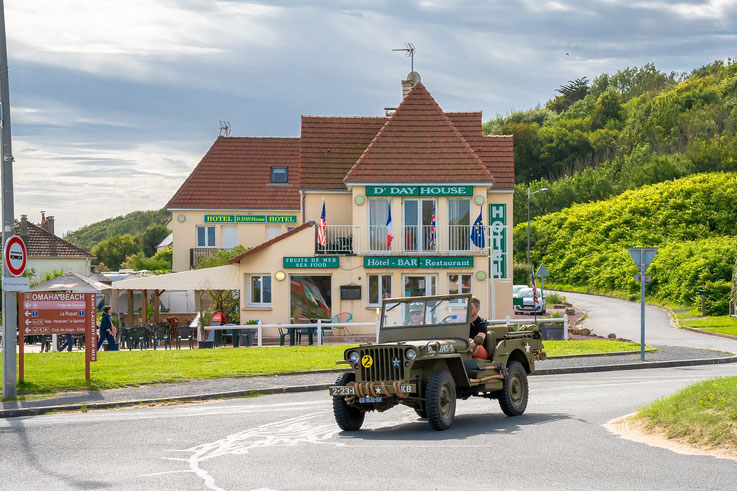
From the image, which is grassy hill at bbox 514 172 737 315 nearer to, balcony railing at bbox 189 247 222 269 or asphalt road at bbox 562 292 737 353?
asphalt road at bbox 562 292 737 353

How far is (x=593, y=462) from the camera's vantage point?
10469mm

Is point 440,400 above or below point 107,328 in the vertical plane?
below

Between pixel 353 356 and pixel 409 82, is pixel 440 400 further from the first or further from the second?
pixel 409 82

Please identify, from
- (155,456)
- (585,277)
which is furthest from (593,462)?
(585,277)

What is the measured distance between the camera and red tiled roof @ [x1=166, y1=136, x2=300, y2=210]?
2004 inches

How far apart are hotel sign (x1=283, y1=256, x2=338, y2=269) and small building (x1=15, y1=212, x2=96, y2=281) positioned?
3547 cm

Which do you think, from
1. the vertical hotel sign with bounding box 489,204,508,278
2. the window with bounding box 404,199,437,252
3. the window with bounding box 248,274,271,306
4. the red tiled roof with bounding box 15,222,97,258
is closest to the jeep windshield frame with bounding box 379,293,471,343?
the window with bounding box 404,199,437,252

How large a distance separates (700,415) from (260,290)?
2783 centimetres

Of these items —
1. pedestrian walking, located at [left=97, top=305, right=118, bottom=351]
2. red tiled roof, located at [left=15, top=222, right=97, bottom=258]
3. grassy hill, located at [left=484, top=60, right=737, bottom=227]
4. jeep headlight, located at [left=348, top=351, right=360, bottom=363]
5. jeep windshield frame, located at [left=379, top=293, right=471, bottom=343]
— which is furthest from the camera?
grassy hill, located at [left=484, top=60, right=737, bottom=227]

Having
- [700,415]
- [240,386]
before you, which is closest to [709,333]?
[240,386]

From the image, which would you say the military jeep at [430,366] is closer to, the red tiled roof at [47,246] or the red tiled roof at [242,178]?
the red tiled roof at [242,178]

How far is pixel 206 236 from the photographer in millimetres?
51188

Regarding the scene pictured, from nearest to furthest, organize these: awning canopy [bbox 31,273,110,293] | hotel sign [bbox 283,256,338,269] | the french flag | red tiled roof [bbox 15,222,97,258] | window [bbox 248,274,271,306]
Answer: awning canopy [bbox 31,273,110,293], the french flag, hotel sign [bbox 283,256,338,269], window [bbox 248,274,271,306], red tiled roof [bbox 15,222,97,258]

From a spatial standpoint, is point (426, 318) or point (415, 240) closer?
point (426, 318)
